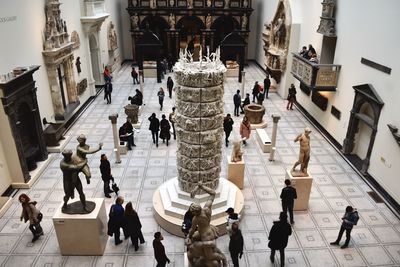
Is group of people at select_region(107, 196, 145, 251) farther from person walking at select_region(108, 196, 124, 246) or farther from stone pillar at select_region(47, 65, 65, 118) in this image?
stone pillar at select_region(47, 65, 65, 118)

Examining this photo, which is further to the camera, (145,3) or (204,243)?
(145,3)

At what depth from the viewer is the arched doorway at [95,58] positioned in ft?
57.1

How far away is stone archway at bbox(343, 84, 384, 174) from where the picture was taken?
9.38 metres

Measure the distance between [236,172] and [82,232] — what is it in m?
4.26

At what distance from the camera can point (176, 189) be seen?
810 cm

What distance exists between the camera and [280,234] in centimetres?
630

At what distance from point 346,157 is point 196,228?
7.72 m

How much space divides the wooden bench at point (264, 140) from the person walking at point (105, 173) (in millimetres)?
5357

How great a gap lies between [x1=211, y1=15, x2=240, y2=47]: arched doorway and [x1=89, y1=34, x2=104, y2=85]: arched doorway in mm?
8932

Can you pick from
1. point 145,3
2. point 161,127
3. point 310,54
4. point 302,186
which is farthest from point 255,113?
point 145,3

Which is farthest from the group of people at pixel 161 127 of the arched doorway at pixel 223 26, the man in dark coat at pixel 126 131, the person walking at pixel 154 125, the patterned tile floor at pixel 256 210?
the arched doorway at pixel 223 26

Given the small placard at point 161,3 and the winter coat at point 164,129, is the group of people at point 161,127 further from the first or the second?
the small placard at point 161,3

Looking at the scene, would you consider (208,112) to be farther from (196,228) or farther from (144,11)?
(144,11)

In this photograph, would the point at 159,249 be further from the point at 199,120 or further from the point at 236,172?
the point at 236,172
